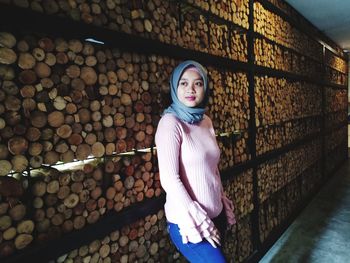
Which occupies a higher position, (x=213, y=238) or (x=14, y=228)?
(x=14, y=228)

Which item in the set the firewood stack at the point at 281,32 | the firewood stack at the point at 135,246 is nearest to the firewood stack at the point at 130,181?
the firewood stack at the point at 135,246

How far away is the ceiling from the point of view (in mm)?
3586

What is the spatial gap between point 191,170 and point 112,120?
46 centimetres

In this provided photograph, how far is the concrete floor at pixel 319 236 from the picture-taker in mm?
2686

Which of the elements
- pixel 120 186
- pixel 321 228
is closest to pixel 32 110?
pixel 120 186

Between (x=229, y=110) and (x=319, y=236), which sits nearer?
(x=229, y=110)

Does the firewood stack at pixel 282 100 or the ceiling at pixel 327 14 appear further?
the ceiling at pixel 327 14

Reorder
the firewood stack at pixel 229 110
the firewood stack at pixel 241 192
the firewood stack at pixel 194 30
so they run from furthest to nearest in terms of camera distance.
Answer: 1. the firewood stack at pixel 241 192
2. the firewood stack at pixel 229 110
3. the firewood stack at pixel 194 30

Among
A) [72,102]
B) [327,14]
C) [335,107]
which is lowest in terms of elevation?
[335,107]

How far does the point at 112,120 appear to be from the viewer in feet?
4.43

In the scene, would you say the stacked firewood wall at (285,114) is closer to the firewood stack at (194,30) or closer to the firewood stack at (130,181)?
the firewood stack at (194,30)

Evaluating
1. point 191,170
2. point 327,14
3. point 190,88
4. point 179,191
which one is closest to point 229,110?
point 190,88

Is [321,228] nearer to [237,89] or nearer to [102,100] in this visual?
[237,89]

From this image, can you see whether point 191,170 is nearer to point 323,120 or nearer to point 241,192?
point 241,192
